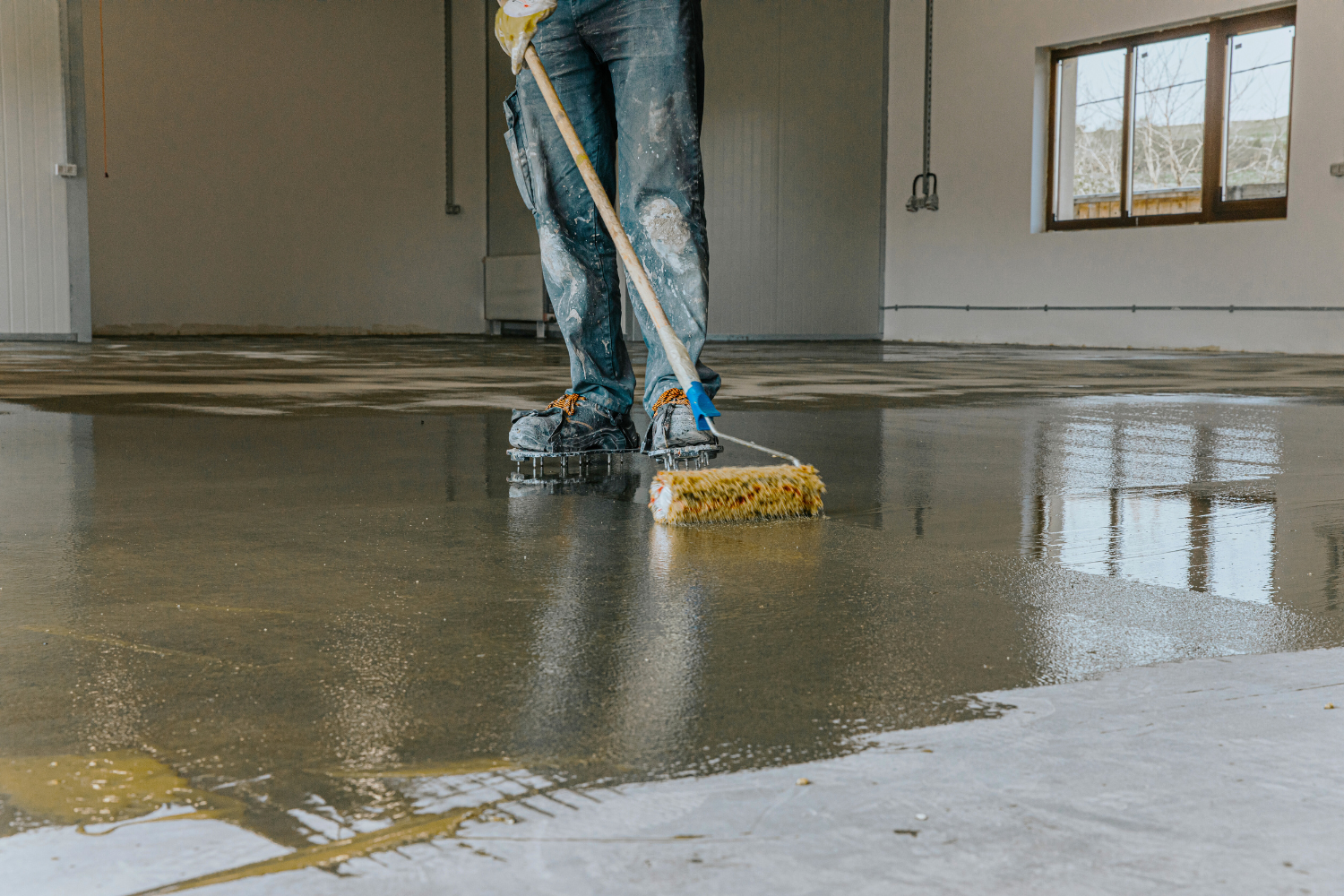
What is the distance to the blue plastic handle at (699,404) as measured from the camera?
6.55 feet

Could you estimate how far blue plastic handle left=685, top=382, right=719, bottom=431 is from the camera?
2.00m

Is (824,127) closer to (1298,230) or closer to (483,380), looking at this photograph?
(1298,230)

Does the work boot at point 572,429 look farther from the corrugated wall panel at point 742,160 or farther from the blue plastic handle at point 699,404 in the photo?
the corrugated wall panel at point 742,160

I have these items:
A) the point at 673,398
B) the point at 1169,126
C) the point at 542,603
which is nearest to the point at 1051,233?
the point at 1169,126

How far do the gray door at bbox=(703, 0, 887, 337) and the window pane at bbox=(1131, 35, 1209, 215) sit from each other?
111 inches

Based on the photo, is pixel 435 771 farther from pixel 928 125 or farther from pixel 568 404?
pixel 928 125

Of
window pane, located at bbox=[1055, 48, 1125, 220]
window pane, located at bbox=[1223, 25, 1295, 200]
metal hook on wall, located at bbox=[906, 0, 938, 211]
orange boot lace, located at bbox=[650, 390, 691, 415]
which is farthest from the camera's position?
metal hook on wall, located at bbox=[906, 0, 938, 211]

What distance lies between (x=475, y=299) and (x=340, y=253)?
137 cm

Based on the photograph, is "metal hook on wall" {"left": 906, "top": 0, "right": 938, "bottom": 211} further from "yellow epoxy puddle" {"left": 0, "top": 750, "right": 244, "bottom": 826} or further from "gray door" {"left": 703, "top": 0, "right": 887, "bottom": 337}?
"yellow epoxy puddle" {"left": 0, "top": 750, "right": 244, "bottom": 826}

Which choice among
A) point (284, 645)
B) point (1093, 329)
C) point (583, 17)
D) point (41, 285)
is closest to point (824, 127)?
point (1093, 329)

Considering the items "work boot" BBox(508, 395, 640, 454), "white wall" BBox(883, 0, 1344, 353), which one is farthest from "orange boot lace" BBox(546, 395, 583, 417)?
"white wall" BBox(883, 0, 1344, 353)

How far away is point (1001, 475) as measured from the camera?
7.09 feet

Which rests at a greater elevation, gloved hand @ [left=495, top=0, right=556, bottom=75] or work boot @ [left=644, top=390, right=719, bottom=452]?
gloved hand @ [left=495, top=0, right=556, bottom=75]

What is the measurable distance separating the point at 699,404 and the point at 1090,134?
9.10 metres
